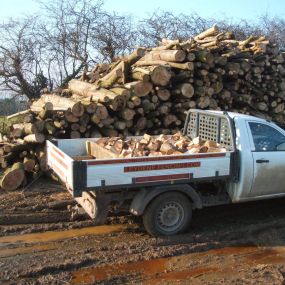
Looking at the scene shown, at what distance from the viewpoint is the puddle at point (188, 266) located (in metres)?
5.59

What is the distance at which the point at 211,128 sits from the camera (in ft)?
25.7

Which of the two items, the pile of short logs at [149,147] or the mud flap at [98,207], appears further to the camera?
the pile of short logs at [149,147]

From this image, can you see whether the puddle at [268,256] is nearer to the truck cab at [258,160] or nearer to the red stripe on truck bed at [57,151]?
the truck cab at [258,160]

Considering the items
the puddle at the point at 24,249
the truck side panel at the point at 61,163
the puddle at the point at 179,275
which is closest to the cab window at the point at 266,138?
the puddle at the point at 179,275

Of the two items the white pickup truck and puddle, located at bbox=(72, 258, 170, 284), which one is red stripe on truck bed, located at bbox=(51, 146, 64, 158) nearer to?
the white pickup truck

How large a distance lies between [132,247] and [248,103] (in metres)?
7.14

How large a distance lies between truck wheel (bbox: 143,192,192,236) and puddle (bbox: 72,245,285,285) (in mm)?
695

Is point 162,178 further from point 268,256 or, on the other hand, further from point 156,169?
point 268,256

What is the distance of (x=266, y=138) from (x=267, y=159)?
1.21 feet

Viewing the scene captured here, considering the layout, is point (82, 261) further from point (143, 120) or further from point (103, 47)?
point (103, 47)

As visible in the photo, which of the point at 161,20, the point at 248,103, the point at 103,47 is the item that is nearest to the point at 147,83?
the point at 248,103

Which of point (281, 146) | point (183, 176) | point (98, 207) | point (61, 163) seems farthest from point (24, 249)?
point (281, 146)

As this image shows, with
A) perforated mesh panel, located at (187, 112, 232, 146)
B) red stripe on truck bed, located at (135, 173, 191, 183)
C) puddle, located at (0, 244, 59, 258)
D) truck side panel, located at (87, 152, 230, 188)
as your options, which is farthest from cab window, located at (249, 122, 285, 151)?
puddle, located at (0, 244, 59, 258)

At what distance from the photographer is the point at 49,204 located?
27.6 ft
